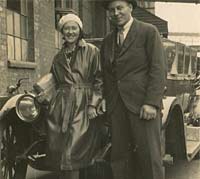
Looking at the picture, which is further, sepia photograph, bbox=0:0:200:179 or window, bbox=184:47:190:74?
window, bbox=184:47:190:74

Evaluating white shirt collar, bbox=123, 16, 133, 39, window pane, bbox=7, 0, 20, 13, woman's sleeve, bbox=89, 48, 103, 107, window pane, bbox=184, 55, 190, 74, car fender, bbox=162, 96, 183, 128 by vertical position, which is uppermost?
window pane, bbox=7, 0, 20, 13

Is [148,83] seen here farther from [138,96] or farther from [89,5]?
[89,5]

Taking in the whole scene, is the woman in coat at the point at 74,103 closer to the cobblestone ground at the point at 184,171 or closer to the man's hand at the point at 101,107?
the man's hand at the point at 101,107

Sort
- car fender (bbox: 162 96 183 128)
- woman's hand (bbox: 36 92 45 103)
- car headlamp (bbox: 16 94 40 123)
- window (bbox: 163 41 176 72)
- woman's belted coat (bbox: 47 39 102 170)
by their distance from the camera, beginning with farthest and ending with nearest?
window (bbox: 163 41 176 72) → car fender (bbox: 162 96 183 128) → car headlamp (bbox: 16 94 40 123) → woman's hand (bbox: 36 92 45 103) → woman's belted coat (bbox: 47 39 102 170)

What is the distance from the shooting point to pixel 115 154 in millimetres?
3895

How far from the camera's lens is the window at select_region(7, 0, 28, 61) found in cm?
974

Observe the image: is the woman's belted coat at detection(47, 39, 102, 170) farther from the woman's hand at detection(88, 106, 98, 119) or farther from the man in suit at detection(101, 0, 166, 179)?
the man in suit at detection(101, 0, 166, 179)

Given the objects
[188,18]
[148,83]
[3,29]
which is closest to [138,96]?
[148,83]

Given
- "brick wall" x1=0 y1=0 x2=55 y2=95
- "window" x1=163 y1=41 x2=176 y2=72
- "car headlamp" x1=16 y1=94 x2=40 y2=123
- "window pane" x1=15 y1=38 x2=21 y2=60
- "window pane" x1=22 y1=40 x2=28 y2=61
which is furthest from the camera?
"window pane" x1=22 y1=40 x2=28 y2=61

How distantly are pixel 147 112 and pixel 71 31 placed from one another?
0.99 meters

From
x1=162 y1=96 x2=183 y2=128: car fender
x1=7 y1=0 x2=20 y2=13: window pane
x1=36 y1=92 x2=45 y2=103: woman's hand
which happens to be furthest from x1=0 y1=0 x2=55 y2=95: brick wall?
x1=36 y1=92 x2=45 y2=103: woman's hand

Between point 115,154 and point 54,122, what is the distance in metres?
0.61

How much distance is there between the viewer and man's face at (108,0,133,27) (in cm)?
377

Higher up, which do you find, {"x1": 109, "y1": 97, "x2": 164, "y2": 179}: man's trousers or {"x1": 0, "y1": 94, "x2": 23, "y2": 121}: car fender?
{"x1": 0, "y1": 94, "x2": 23, "y2": 121}: car fender
